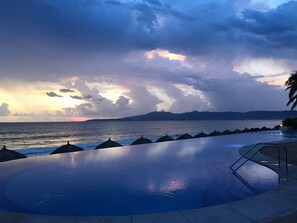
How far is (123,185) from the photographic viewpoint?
28.6 ft

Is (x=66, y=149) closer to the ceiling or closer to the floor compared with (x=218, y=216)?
closer to the ceiling

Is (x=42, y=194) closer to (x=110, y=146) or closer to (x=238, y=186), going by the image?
(x=238, y=186)

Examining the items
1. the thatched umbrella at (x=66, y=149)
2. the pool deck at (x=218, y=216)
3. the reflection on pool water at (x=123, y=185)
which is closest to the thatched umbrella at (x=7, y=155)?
the reflection on pool water at (x=123, y=185)

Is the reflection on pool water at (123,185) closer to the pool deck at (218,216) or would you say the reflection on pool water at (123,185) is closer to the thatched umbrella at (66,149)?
the pool deck at (218,216)

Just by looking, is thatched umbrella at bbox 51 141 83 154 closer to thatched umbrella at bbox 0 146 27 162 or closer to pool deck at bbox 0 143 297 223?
thatched umbrella at bbox 0 146 27 162

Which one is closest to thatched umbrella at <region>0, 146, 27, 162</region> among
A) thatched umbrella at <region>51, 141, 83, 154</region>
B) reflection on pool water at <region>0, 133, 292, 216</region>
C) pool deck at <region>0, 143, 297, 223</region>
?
reflection on pool water at <region>0, 133, 292, 216</region>

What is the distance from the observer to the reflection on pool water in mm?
6699

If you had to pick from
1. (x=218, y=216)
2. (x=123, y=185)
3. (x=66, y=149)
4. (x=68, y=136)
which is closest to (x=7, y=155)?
(x=66, y=149)

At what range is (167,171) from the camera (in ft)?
35.4

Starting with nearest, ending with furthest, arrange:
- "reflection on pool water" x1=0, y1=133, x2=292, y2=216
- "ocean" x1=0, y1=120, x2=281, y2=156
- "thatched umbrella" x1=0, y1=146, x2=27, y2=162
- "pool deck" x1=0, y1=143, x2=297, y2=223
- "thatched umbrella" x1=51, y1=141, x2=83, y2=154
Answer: "pool deck" x1=0, y1=143, x2=297, y2=223 → "reflection on pool water" x1=0, y1=133, x2=292, y2=216 → "thatched umbrella" x1=0, y1=146, x2=27, y2=162 → "thatched umbrella" x1=51, y1=141, x2=83, y2=154 → "ocean" x1=0, y1=120, x2=281, y2=156

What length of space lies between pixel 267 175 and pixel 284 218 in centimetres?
461

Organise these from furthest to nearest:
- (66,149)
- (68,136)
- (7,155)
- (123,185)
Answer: (68,136), (66,149), (7,155), (123,185)

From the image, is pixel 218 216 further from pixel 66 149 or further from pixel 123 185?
pixel 66 149

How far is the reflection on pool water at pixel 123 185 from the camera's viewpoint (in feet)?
22.0
